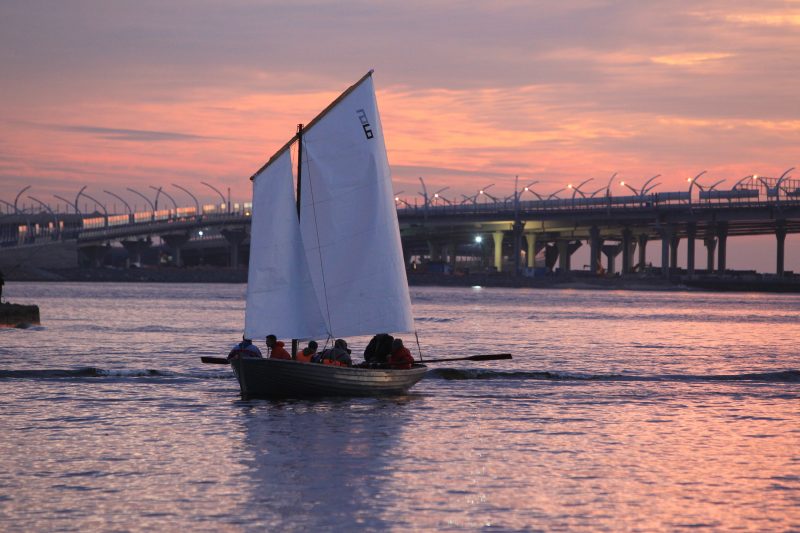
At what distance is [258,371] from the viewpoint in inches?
1375

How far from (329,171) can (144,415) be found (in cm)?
845

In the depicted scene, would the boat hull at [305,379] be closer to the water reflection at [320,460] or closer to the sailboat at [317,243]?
the sailboat at [317,243]

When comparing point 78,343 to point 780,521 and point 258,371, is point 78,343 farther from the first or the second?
point 780,521

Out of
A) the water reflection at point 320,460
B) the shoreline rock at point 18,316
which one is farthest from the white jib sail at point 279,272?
the shoreline rock at point 18,316

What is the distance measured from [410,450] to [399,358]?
9.49m

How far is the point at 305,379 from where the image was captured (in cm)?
3472

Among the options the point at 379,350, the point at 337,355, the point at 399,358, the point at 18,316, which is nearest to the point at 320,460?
the point at 337,355

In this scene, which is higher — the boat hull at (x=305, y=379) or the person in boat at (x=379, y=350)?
the person in boat at (x=379, y=350)

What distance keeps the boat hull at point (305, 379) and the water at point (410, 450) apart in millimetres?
424

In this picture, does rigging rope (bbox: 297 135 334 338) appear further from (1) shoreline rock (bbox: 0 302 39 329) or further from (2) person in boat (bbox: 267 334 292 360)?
(1) shoreline rock (bbox: 0 302 39 329)

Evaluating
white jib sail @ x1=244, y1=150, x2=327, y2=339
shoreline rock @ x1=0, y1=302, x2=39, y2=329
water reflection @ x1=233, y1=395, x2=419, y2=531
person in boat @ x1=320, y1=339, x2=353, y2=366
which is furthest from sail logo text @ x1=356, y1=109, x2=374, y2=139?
shoreline rock @ x1=0, y1=302, x2=39, y2=329

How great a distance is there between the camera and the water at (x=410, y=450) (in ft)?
66.8

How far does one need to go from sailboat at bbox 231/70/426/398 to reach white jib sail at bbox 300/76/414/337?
0.09 feet

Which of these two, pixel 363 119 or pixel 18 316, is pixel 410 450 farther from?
pixel 18 316
